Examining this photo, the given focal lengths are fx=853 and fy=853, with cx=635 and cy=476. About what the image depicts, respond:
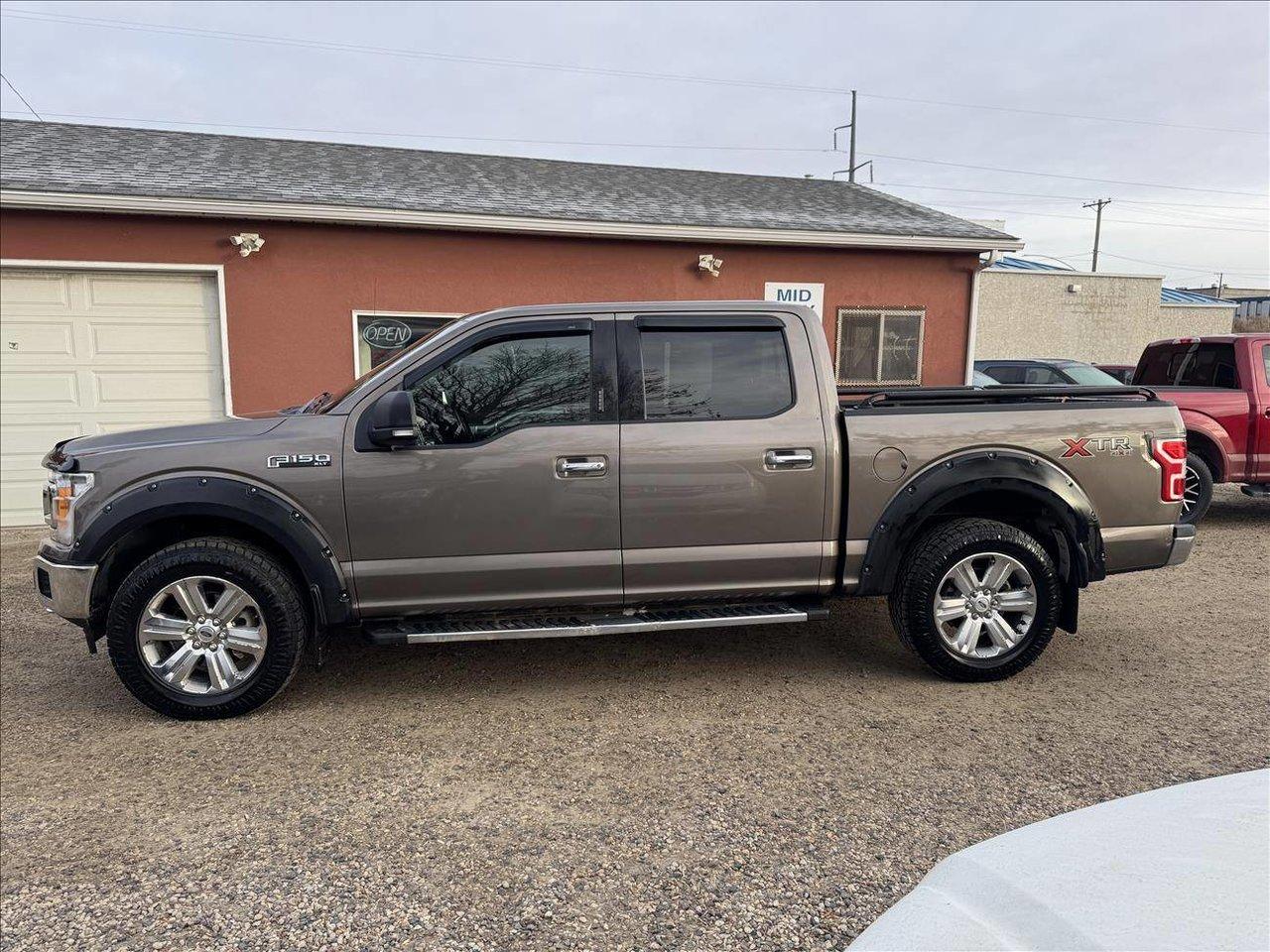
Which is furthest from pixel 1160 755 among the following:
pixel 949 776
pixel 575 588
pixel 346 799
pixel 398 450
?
pixel 398 450

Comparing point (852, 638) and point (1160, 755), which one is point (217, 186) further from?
point (1160, 755)

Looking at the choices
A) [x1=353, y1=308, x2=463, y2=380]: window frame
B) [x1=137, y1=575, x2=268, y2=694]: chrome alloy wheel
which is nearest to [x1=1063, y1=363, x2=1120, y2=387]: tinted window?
[x1=353, y1=308, x2=463, y2=380]: window frame

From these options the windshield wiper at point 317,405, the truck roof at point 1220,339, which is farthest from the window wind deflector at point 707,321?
the truck roof at point 1220,339

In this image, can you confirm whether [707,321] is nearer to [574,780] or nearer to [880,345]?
[574,780]

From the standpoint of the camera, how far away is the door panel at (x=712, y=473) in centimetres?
431

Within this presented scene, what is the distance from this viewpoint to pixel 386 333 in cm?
966

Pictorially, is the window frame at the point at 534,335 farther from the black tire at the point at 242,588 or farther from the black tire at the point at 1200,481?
the black tire at the point at 1200,481

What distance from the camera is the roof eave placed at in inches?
332

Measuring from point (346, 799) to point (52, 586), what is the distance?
1948 millimetres

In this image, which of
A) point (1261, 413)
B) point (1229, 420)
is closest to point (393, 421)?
point (1229, 420)

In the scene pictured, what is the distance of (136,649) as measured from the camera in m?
4.05

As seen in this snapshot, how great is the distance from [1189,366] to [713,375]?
7059 mm

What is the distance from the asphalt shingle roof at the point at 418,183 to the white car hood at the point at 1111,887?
354 inches

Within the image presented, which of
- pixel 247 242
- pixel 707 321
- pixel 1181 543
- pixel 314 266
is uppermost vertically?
pixel 247 242
